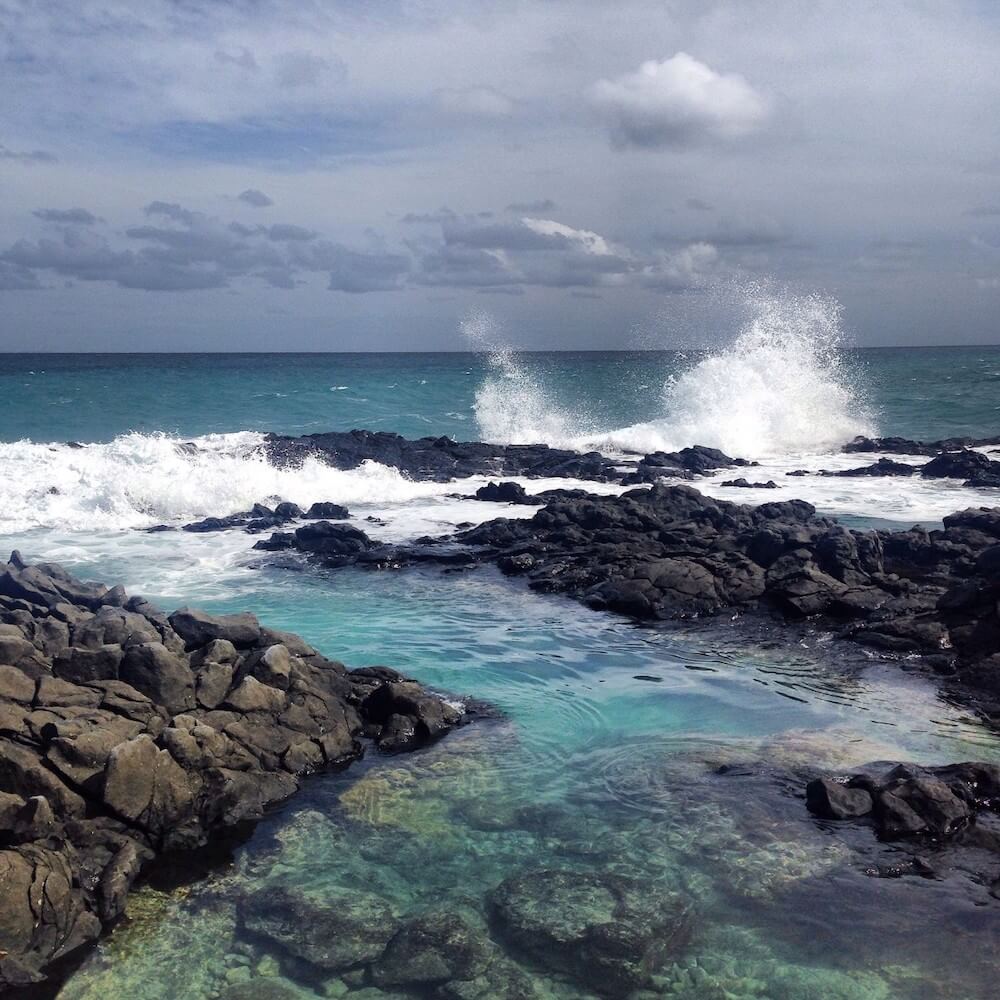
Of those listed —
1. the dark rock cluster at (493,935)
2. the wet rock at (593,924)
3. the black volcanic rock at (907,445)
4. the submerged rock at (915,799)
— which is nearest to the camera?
the dark rock cluster at (493,935)

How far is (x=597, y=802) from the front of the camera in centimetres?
1095

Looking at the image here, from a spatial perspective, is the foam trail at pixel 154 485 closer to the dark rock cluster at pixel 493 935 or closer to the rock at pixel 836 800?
the dark rock cluster at pixel 493 935

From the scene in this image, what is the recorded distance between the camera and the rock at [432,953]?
7.93 m

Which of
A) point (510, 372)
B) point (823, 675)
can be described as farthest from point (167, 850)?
point (510, 372)

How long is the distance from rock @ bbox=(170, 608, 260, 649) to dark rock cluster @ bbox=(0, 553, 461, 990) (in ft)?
0.06

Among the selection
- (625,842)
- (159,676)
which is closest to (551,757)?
(625,842)

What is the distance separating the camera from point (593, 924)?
853 cm

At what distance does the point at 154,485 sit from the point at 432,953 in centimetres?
2289

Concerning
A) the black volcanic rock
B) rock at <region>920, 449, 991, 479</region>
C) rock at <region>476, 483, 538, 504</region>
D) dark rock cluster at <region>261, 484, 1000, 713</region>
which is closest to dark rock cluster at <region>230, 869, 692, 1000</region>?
dark rock cluster at <region>261, 484, 1000, 713</region>

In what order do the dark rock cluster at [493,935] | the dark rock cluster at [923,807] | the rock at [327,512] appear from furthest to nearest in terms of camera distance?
the rock at [327,512]
the dark rock cluster at [923,807]
the dark rock cluster at [493,935]

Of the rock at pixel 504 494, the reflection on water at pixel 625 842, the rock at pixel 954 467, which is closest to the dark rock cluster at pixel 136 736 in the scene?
the reflection on water at pixel 625 842

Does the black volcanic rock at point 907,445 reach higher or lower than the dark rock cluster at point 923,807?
higher

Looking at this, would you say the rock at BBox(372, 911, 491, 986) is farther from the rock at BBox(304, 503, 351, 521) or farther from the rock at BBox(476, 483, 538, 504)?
the rock at BBox(476, 483, 538, 504)

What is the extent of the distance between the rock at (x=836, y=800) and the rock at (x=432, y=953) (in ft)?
12.9
